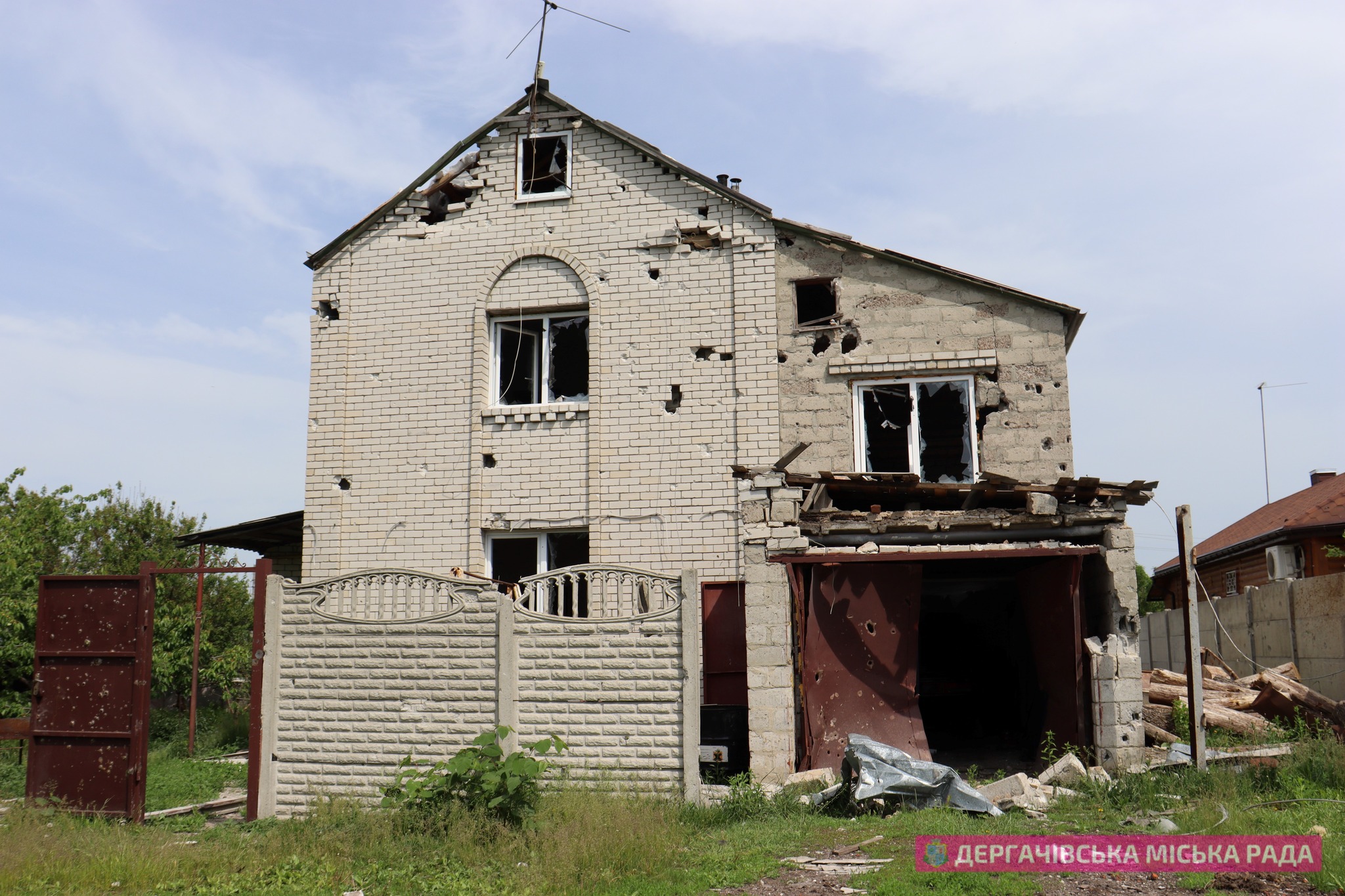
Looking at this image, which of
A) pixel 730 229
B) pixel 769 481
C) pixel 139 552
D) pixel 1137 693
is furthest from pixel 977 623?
pixel 139 552

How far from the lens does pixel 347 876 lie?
6.56m

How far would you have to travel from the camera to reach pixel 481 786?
7.46 metres

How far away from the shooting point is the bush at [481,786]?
735 cm

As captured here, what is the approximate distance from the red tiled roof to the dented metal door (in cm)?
1957

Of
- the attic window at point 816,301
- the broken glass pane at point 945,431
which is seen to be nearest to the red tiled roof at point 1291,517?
the broken glass pane at point 945,431

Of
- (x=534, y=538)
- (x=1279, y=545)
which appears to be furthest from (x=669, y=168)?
(x=1279, y=545)

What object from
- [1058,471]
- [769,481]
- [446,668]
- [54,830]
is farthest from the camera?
[1058,471]

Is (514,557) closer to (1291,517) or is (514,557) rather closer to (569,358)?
(569,358)

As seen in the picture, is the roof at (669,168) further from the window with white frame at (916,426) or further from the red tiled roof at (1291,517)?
the red tiled roof at (1291,517)

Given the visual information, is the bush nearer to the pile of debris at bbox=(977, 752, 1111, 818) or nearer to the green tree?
the pile of debris at bbox=(977, 752, 1111, 818)

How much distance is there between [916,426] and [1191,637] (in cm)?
420

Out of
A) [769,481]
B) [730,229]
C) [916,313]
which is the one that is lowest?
[769,481]

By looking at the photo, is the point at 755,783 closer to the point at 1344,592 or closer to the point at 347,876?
the point at 347,876

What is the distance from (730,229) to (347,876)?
28.7 ft
